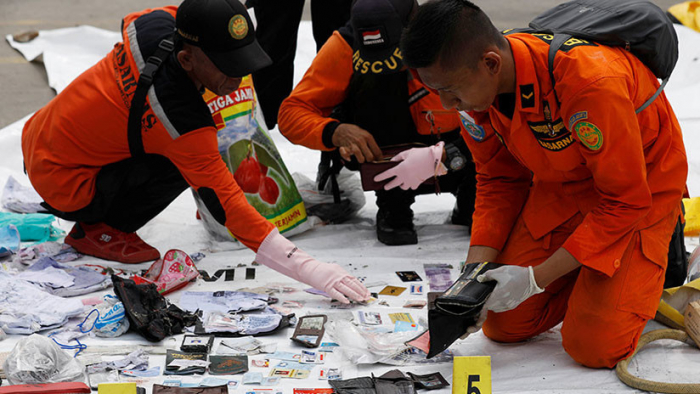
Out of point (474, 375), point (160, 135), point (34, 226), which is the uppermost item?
point (160, 135)

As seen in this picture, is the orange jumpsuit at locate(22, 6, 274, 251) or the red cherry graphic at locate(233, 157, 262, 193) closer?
the orange jumpsuit at locate(22, 6, 274, 251)

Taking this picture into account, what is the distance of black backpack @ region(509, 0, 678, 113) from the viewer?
1.78 meters

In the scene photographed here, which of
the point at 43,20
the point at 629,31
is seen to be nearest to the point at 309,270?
the point at 629,31

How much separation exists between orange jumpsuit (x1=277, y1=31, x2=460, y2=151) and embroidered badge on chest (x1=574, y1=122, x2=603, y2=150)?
1.19 m

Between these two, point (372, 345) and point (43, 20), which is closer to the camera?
point (372, 345)

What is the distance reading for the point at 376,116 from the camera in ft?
9.52

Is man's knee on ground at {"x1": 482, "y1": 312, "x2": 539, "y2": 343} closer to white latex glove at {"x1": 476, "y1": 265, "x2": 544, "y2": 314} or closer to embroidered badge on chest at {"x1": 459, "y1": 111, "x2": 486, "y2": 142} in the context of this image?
white latex glove at {"x1": 476, "y1": 265, "x2": 544, "y2": 314}

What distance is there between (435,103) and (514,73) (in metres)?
1.11

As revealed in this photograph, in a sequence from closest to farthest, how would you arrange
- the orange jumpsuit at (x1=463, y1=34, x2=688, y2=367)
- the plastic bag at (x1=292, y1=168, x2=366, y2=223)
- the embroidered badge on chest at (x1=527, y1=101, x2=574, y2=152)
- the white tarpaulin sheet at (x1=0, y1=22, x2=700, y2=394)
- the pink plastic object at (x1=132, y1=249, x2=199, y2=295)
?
Answer: the orange jumpsuit at (x1=463, y1=34, x2=688, y2=367), the embroidered badge on chest at (x1=527, y1=101, x2=574, y2=152), the white tarpaulin sheet at (x1=0, y1=22, x2=700, y2=394), the pink plastic object at (x1=132, y1=249, x2=199, y2=295), the plastic bag at (x1=292, y1=168, x2=366, y2=223)

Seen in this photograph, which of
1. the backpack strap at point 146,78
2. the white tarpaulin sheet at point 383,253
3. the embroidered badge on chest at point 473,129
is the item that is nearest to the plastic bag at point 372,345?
the white tarpaulin sheet at point 383,253

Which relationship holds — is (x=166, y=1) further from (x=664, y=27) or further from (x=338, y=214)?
(x=664, y=27)

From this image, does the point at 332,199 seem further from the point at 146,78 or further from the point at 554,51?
the point at 554,51

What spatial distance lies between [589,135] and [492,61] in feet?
0.87

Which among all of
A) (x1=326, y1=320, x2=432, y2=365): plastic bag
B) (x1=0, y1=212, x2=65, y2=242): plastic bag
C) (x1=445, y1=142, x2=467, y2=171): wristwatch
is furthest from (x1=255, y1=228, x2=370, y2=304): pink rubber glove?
(x1=0, y1=212, x2=65, y2=242): plastic bag
